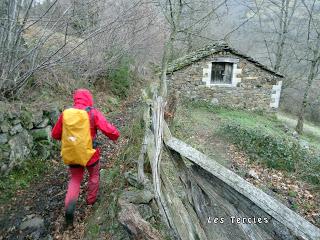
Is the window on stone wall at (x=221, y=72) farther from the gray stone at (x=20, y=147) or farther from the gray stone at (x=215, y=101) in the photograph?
the gray stone at (x=20, y=147)

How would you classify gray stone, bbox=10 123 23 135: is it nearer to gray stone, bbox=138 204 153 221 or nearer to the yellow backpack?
the yellow backpack

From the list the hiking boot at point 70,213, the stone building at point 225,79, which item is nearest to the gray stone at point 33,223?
the hiking boot at point 70,213

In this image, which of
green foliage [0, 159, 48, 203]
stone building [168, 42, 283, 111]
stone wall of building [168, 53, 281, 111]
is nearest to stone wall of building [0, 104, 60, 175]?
green foliage [0, 159, 48, 203]

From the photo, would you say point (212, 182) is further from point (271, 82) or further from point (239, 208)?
point (271, 82)

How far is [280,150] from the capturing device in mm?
7957

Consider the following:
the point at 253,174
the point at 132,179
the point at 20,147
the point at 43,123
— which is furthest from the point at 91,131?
the point at 253,174

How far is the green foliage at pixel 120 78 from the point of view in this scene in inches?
476

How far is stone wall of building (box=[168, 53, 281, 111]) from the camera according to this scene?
49.8 feet

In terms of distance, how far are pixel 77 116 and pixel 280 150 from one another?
6.33 metres

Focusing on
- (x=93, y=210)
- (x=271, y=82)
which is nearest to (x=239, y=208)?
(x=93, y=210)

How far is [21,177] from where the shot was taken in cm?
514

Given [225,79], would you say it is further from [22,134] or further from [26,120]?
[22,134]

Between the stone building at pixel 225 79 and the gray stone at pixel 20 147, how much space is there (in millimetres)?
10136

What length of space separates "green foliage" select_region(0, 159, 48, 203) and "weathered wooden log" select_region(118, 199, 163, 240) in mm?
2531
